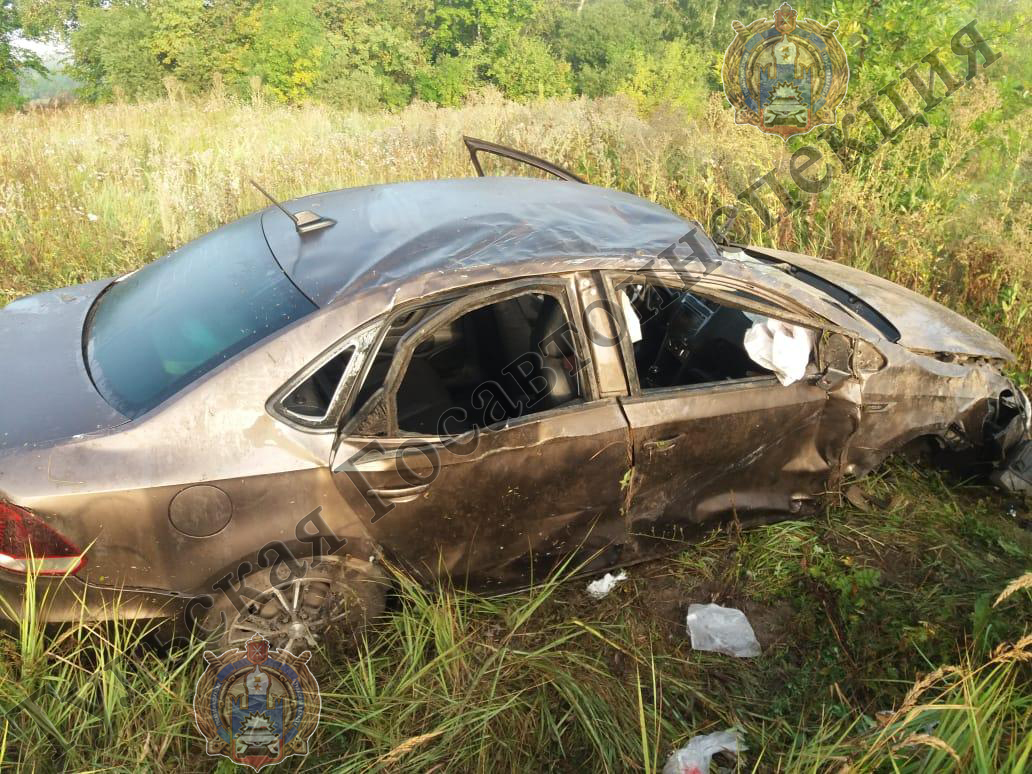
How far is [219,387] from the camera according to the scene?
217 centimetres

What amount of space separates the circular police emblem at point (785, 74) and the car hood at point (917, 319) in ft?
9.61

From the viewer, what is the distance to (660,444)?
107 inches

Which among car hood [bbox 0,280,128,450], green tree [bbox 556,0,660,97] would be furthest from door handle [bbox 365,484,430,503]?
green tree [bbox 556,0,660,97]

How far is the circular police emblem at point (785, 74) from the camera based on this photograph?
629 cm

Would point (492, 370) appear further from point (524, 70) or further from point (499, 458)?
point (524, 70)

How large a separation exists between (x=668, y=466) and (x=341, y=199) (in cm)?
178

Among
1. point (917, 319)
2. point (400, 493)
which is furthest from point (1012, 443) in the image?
point (400, 493)

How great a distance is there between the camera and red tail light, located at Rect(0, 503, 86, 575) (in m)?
2.03

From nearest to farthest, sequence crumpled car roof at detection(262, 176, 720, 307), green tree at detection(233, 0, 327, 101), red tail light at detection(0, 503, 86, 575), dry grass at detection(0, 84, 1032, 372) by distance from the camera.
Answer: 1. red tail light at detection(0, 503, 86, 575)
2. crumpled car roof at detection(262, 176, 720, 307)
3. dry grass at detection(0, 84, 1032, 372)
4. green tree at detection(233, 0, 327, 101)

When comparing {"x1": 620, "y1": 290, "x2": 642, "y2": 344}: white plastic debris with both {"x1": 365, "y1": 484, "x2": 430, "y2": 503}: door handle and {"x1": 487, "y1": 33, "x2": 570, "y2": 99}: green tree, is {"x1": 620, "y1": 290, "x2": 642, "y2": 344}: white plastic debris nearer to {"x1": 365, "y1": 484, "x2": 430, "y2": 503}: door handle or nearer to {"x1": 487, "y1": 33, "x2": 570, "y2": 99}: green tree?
{"x1": 365, "y1": 484, "x2": 430, "y2": 503}: door handle

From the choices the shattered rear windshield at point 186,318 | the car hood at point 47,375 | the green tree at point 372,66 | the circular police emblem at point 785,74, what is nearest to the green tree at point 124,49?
the green tree at point 372,66

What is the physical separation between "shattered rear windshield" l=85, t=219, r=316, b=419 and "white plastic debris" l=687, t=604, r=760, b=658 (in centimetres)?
185

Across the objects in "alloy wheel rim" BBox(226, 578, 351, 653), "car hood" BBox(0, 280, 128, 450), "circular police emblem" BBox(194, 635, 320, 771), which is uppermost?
"car hood" BBox(0, 280, 128, 450)

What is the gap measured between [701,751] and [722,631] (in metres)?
0.63
